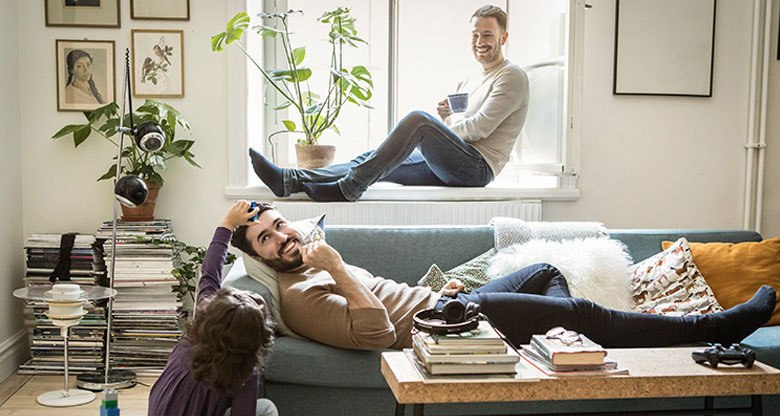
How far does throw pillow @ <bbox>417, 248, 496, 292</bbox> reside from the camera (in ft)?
9.41

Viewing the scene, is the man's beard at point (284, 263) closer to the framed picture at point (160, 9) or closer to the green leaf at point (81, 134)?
the green leaf at point (81, 134)

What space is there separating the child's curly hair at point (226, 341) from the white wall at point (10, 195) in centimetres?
208

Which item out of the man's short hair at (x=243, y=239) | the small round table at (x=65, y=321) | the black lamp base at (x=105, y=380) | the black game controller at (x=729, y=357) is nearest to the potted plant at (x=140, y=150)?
the small round table at (x=65, y=321)

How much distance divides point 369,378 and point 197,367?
751 mm

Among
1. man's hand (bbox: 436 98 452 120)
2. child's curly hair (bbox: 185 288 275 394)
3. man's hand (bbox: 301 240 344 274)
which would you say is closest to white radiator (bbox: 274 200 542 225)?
man's hand (bbox: 436 98 452 120)

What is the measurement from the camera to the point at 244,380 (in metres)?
1.76

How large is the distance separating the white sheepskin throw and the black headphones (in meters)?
1.08

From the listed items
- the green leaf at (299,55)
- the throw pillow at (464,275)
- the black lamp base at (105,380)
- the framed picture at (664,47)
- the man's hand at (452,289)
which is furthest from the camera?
the framed picture at (664,47)

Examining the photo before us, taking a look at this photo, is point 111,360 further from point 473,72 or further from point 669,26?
point 669,26

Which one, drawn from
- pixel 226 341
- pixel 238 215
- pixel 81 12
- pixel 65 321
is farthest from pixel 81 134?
pixel 226 341

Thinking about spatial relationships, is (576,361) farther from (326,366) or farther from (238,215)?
(238,215)

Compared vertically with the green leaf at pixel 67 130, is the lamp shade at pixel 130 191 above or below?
below

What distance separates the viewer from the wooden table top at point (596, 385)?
1.66m

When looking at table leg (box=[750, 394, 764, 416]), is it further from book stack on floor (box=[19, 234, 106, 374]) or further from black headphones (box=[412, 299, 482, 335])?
book stack on floor (box=[19, 234, 106, 374])
